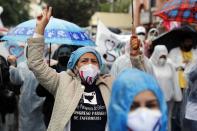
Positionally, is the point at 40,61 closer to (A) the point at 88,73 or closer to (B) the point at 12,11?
(A) the point at 88,73

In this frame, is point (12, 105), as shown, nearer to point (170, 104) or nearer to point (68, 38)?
point (68, 38)

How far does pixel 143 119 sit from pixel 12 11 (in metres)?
39.1

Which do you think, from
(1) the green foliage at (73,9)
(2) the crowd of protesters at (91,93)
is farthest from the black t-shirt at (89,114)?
(1) the green foliage at (73,9)

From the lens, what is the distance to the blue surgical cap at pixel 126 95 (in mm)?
3107

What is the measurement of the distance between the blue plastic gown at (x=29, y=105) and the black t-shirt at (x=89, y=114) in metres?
2.56

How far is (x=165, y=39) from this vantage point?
12125 mm

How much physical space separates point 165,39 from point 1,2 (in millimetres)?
28609

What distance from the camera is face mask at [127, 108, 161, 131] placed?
10.3ft

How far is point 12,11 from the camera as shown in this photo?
41562 mm

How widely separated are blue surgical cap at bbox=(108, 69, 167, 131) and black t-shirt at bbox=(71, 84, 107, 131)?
1507 mm

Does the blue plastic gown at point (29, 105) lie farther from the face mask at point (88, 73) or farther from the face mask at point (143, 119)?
the face mask at point (143, 119)

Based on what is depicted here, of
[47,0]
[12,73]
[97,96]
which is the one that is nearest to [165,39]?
[12,73]

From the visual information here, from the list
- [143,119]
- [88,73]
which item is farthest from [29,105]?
[143,119]

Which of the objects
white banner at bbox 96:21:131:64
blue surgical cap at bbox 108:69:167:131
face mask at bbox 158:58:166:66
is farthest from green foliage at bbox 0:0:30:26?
blue surgical cap at bbox 108:69:167:131
